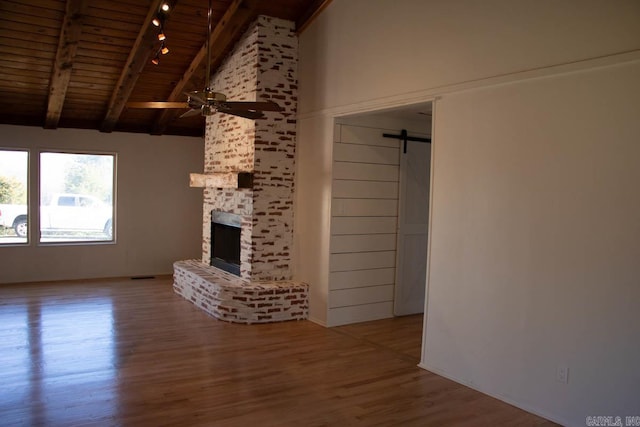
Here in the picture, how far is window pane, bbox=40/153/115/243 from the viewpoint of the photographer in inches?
330

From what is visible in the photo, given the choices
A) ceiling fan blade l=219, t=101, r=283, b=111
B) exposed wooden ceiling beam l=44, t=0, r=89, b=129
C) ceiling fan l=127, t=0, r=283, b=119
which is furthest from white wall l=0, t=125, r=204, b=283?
ceiling fan blade l=219, t=101, r=283, b=111

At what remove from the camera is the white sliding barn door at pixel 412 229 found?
651 cm

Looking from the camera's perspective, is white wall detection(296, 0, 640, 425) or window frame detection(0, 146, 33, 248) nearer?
white wall detection(296, 0, 640, 425)

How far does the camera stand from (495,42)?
4145mm

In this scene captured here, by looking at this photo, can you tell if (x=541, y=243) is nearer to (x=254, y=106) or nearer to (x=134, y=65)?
(x=254, y=106)

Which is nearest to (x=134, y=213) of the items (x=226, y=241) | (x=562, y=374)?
(x=226, y=241)

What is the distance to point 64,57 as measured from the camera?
638 centimetres

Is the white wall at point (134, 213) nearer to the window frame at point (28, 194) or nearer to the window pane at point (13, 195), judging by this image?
the window frame at point (28, 194)

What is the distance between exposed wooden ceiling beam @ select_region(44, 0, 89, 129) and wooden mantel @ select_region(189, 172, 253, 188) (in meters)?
2.14

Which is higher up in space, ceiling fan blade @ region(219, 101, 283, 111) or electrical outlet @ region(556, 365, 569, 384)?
ceiling fan blade @ region(219, 101, 283, 111)

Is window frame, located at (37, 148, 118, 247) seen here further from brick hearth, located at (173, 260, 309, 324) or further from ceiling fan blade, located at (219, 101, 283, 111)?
ceiling fan blade, located at (219, 101, 283, 111)

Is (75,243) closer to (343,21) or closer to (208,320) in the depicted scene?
(208,320)

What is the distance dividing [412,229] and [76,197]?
18.2 feet

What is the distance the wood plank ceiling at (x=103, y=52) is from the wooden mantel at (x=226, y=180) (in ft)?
4.49
